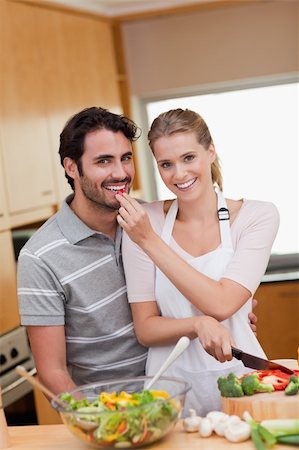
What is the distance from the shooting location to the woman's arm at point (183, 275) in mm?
1802

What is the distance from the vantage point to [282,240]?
16.1 feet

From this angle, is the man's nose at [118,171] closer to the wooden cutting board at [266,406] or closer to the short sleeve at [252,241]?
the short sleeve at [252,241]

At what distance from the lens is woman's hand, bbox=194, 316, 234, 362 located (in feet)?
5.66

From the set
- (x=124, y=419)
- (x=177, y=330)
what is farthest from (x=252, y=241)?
(x=124, y=419)

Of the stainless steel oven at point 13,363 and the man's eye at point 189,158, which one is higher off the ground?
the man's eye at point 189,158

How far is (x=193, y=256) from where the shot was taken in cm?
199

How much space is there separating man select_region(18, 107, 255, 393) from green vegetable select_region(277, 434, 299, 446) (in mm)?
668

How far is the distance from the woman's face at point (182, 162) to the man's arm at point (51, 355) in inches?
18.7

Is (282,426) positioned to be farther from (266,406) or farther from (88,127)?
(88,127)

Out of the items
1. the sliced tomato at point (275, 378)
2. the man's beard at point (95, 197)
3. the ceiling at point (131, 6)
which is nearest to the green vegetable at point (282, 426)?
the sliced tomato at point (275, 378)

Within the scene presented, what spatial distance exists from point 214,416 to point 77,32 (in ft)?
9.36

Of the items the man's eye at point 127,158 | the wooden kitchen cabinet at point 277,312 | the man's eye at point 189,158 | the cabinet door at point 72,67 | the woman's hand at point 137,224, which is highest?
the cabinet door at point 72,67

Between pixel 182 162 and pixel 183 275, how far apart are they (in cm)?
Result: 28

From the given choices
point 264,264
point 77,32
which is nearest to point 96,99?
point 77,32
